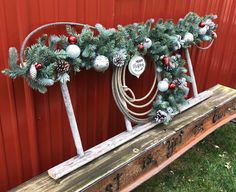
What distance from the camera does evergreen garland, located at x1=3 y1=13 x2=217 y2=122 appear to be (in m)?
1.70

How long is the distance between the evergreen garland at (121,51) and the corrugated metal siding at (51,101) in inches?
5.3

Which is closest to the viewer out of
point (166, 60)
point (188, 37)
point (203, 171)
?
point (166, 60)

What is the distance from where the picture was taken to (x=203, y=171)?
10.5 ft

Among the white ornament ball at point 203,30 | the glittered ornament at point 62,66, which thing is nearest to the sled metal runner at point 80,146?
the glittered ornament at point 62,66

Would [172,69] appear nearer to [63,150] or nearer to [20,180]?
[63,150]

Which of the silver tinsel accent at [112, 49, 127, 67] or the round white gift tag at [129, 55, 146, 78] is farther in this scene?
the round white gift tag at [129, 55, 146, 78]

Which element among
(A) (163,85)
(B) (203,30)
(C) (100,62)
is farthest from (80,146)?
(B) (203,30)

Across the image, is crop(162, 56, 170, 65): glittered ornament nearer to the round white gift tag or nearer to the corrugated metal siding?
the round white gift tag

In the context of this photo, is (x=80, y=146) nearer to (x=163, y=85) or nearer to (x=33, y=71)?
(x=33, y=71)

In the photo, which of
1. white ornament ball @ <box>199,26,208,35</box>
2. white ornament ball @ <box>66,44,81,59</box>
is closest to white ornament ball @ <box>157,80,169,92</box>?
white ornament ball @ <box>199,26,208,35</box>

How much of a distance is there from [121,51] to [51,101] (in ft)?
1.90

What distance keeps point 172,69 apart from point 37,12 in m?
1.22

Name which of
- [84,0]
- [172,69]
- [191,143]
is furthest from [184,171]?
[84,0]

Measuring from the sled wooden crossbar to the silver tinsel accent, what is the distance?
23.7 inches
